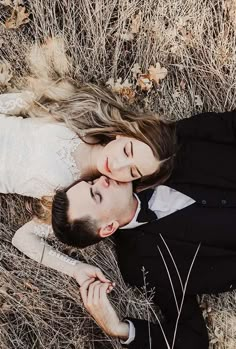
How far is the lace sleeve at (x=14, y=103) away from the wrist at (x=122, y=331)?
173cm

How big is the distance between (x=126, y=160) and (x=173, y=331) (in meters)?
1.30

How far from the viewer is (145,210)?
409 centimetres

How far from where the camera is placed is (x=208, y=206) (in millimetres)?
4168

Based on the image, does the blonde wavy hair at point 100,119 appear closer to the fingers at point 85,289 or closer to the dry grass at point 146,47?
the dry grass at point 146,47

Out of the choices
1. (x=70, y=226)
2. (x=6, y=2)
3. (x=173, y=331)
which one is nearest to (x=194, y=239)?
(x=173, y=331)

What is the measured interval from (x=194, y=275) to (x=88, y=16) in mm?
2273

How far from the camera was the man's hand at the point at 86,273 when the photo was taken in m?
4.12

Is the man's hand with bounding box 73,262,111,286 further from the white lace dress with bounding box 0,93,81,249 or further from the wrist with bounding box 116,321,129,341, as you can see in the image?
the white lace dress with bounding box 0,93,81,249

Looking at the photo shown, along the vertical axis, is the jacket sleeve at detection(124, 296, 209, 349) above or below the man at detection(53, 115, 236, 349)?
below

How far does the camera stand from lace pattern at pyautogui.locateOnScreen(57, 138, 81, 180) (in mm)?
4074

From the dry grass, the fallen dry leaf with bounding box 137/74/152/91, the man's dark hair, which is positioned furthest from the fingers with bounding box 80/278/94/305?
the fallen dry leaf with bounding box 137/74/152/91

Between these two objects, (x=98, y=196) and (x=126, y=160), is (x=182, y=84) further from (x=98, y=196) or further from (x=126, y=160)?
(x=98, y=196)

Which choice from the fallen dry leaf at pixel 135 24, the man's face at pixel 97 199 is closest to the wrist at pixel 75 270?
the man's face at pixel 97 199

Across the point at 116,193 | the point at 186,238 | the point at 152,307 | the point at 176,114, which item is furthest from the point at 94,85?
the point at 152,307
